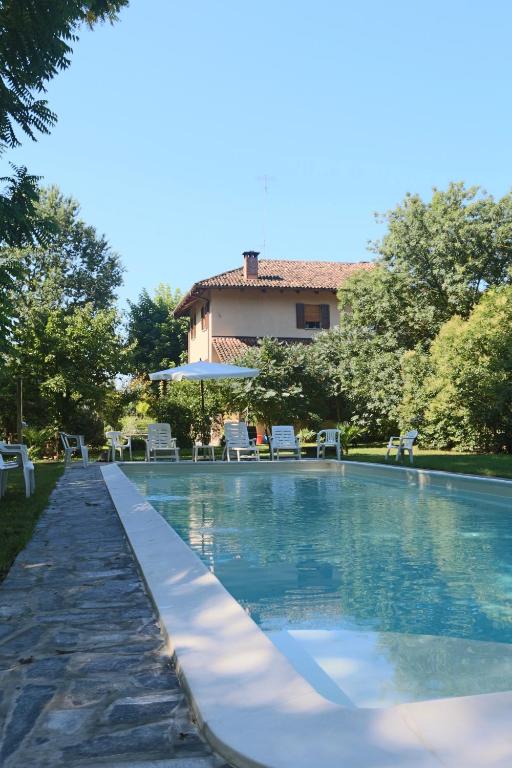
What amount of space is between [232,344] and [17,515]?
22121mm

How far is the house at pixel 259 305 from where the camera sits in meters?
29.4

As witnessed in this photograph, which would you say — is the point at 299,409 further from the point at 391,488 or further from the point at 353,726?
the point at 353,726

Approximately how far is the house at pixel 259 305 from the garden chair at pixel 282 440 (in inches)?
426

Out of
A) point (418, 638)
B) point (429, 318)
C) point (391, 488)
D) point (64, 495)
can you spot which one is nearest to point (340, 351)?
point (429, 318)

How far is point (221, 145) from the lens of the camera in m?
21.9

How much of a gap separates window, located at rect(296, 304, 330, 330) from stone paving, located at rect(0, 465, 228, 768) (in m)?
25.9

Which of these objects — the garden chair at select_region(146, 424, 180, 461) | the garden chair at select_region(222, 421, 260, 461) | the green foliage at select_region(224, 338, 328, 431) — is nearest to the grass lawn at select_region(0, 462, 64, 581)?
the garden chair at select_region(146, 424, 180, 461)

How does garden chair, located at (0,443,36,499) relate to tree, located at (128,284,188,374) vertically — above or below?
below

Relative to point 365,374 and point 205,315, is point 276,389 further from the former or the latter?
point 205,315

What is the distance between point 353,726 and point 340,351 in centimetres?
2347

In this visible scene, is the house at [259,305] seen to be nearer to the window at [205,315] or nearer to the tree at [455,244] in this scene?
the window at [205,315]

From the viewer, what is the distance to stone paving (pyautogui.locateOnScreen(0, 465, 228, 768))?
2.13 meters

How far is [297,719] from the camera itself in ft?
7.22

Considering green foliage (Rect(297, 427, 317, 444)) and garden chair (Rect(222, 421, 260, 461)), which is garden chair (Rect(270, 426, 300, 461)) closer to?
garden chair (Rect(222, 421, 260, 461))
